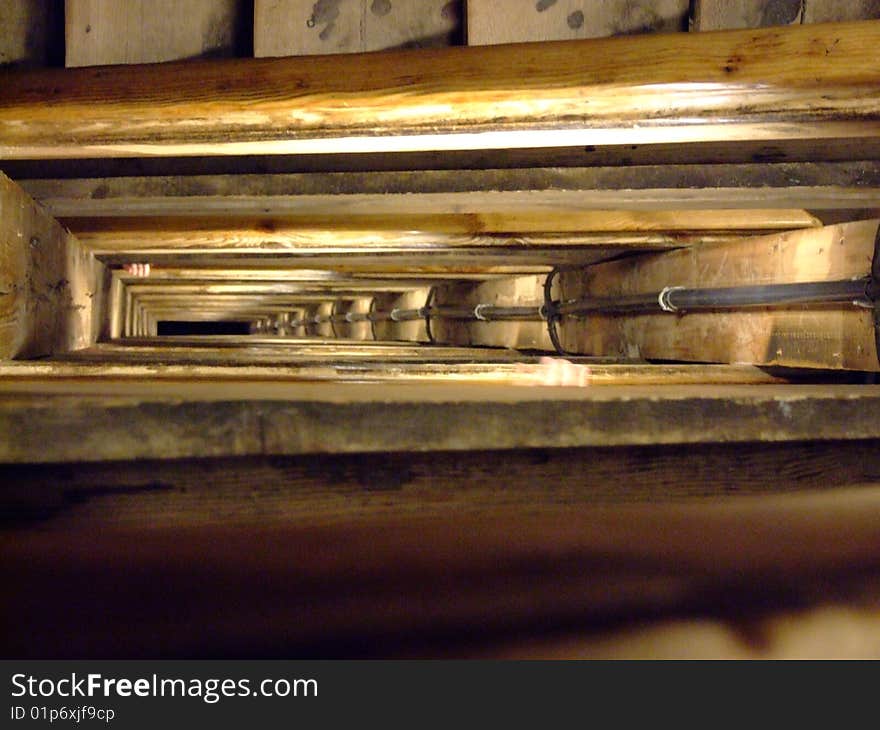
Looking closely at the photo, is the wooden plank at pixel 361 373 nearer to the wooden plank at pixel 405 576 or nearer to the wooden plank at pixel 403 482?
the wooden plank at pixel 403 482

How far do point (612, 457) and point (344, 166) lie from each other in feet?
5.98

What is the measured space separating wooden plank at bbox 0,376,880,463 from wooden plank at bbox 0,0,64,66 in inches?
45.7

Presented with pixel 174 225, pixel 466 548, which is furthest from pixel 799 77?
pixel 174 225

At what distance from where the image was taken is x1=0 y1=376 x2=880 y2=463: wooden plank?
1529 millimetres

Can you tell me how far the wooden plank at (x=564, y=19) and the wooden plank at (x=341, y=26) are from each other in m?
0.18

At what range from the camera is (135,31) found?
233 cm

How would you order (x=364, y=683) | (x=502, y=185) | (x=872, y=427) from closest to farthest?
(x=364, y=683)
(x=872, y=427)
(x=502, y=185)

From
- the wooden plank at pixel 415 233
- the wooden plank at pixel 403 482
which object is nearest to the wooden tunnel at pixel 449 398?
the wooden plank at pixel 403 482

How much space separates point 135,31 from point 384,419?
64.5 inches

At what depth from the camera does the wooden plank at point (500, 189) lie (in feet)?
9.61

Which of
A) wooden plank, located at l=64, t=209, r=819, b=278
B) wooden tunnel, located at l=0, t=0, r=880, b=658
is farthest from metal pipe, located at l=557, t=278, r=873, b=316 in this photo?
wooden plank, located at l=64, t=209, r=819, b=278

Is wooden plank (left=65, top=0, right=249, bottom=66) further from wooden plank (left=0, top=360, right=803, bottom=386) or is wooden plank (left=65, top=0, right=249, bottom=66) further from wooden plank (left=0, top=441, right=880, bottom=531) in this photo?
wooden plank (left=0, top=441, right=880, bottom=531)

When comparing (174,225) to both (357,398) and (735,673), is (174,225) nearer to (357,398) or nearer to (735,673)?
(357,398)

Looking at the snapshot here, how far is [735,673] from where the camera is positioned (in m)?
1.14
